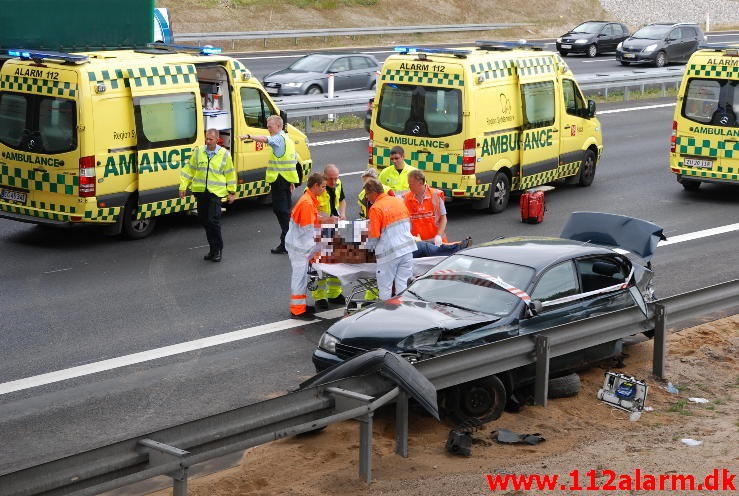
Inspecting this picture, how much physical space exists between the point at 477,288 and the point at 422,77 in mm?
7900

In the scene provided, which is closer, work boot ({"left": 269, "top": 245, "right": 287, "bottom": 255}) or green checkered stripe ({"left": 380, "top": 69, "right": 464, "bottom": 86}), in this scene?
work boot ({"left": 269, "top": 245, "right": 287, "bottom": 255})

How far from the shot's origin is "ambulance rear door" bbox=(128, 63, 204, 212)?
17.0 meters

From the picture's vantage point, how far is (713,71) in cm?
2094

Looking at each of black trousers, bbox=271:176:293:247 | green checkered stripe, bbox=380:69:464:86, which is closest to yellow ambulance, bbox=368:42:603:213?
green checkered stripe, bbox=380:69:464:86

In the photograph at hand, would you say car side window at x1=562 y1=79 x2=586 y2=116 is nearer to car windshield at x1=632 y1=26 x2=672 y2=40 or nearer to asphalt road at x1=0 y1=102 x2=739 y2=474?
asphalt road at x1=0 y1=102 x2=739 y2=474

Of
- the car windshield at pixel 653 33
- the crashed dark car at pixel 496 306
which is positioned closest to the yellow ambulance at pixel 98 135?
the crashed dark car at pixel 496 306

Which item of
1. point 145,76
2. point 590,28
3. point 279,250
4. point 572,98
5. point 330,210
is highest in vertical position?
point 145,76

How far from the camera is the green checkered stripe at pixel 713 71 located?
2075 cm

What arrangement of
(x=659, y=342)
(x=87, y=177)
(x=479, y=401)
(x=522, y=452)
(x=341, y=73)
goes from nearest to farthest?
(x=522, y=452) → (x=479, y=401) → (x=659, y=342) → (x=87, y=177) → (x=341, y=73)

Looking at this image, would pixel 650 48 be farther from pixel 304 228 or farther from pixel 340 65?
pixel 304 228

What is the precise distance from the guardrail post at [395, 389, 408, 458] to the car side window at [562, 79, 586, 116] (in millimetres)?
12268

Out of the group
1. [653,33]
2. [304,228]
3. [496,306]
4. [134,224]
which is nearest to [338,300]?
[304,228]

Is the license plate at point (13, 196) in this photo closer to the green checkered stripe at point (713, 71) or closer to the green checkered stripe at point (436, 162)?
the green checkered stripe at point (436, 162)

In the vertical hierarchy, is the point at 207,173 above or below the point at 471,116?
below
